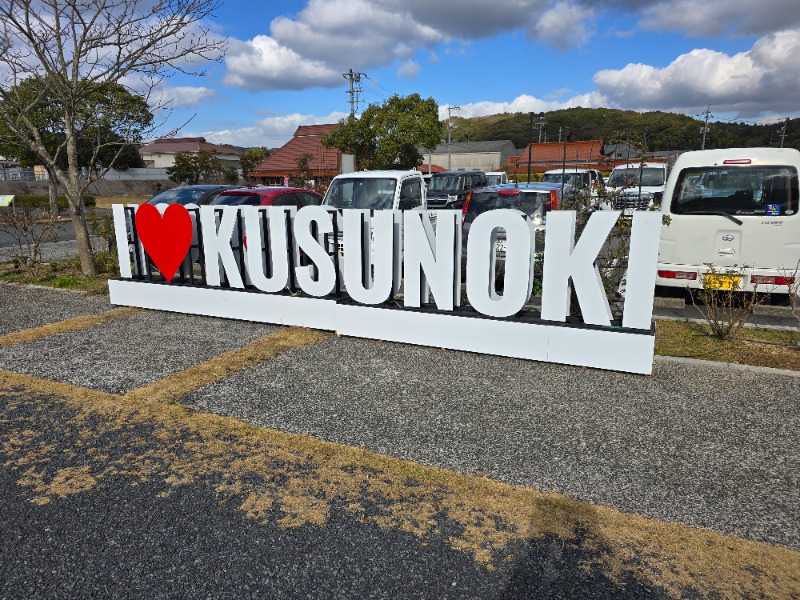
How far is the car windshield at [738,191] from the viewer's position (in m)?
6.82

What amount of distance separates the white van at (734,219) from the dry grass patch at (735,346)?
630mm

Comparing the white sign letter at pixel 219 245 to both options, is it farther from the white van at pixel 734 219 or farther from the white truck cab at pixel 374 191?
the white van at pixel 734 219

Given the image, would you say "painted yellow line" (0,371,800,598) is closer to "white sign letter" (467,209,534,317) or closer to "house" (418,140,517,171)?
"white sign letter" (467,209,534,317)

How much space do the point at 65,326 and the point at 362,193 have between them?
5068 millimetres

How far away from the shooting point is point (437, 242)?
602 centimetres

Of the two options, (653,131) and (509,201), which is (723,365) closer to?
(509,201)

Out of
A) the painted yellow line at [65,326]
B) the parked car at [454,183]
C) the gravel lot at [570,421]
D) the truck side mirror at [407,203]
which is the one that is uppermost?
the parked car at [454,183]

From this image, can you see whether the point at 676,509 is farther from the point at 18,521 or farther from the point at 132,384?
the point at 132,384

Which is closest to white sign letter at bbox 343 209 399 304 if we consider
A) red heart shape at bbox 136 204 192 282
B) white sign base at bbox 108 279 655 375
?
white sign base at bbox 108 279 655 375

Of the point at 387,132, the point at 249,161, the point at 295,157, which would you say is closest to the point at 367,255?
the point at 387,132

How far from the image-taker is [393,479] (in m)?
3.49

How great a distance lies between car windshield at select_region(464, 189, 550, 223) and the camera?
31.3 feet

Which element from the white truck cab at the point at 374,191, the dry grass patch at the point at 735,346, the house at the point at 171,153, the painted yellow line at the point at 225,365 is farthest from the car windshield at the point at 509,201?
the house at the point at 171,153

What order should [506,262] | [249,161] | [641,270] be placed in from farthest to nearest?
[249,161]
[506,262]
[641,270]
